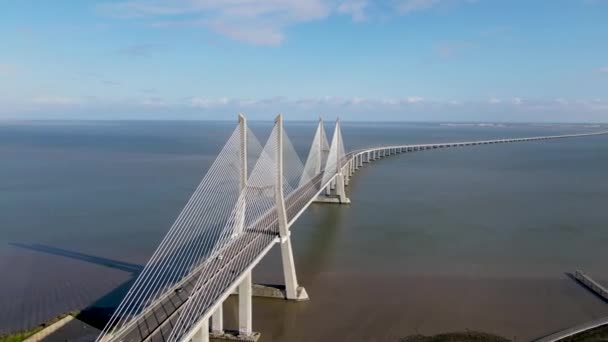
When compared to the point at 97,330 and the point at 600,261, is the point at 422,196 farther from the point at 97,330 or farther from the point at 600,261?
the point at 97,330

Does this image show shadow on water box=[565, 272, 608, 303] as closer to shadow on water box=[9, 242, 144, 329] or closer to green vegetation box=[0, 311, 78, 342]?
shadow on water box=[9, 242, 144, 329]

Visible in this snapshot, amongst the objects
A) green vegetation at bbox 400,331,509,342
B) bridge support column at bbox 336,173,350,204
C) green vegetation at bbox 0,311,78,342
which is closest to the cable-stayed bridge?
green vegetation at bbox 0,311,78,342

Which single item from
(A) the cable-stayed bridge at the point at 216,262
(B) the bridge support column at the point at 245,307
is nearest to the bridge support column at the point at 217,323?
(A) the cable-stayed bridge at the point at 216,262

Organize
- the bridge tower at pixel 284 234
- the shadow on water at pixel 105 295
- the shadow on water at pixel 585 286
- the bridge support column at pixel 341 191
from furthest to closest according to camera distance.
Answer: the bridge support column at pixel 341 191
the shadow on water at pixel 585 286
the bridge tower at pixel 284 234
the shadow on water at pixel 105 295

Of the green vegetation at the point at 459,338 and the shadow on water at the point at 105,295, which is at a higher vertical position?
the shadow on water at the point at 105,295

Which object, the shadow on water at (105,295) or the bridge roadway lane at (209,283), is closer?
the bridge roadway lane at (209,283)

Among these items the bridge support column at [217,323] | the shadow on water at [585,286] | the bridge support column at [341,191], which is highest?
the bridge support column at [341,191]

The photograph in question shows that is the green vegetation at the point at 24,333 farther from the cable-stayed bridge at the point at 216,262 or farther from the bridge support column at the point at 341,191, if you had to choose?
the bridge support column at the point at 341,191
